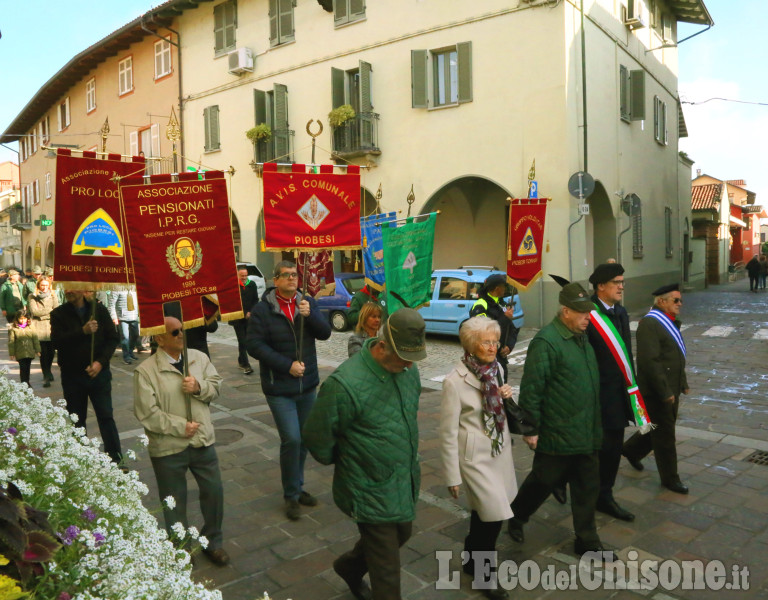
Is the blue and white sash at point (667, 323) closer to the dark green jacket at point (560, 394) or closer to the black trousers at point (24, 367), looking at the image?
the dark green jacket at point (560, 394)

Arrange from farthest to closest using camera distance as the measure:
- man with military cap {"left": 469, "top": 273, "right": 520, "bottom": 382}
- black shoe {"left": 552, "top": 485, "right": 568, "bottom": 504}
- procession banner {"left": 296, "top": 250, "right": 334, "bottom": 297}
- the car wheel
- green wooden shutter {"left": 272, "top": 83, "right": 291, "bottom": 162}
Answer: green wooden shutter {"left": 272, "top": 83, "right": 291, "bottom": 162}
the car wheel
procession banner {"left": 296, "top": 250, "right": 334, "bottom": 297}
man with military cap {"left": 469, "top": 273, "right": 520, "bottom": 382}
black shoe {"left": 552, "top": 485, "right": 568, "bottom": 504}

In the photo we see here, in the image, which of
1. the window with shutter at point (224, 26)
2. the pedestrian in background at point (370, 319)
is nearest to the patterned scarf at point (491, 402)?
the pedestrian in background at point (370, 319)

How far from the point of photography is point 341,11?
18.2m

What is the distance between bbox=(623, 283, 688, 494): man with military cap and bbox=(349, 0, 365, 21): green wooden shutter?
1504 cm

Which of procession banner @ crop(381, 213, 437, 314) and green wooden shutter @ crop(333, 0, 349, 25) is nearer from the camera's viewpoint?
procession banner @ crop(381, 213, 437, 314)

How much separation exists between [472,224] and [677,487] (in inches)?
565

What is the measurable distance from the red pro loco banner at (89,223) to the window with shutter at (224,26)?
17.2 meters

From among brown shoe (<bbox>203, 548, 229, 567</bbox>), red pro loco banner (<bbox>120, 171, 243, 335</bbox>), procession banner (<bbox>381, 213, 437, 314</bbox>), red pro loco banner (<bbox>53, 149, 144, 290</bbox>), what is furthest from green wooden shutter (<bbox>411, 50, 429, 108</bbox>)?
brown shoe (<bbox>203, 548, 229, 567</bbox>)

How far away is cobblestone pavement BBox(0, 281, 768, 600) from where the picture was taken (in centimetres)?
390

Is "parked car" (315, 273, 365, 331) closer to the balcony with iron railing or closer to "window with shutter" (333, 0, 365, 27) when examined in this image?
the balcony with iron railing

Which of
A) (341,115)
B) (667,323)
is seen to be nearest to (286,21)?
(341,115)

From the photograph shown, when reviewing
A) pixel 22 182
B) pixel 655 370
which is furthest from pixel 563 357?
pixel 22 182

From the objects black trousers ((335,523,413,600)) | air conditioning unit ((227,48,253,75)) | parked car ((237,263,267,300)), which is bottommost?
black trousers ((335,523,413,600))

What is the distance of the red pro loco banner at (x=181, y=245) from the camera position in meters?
4.25
